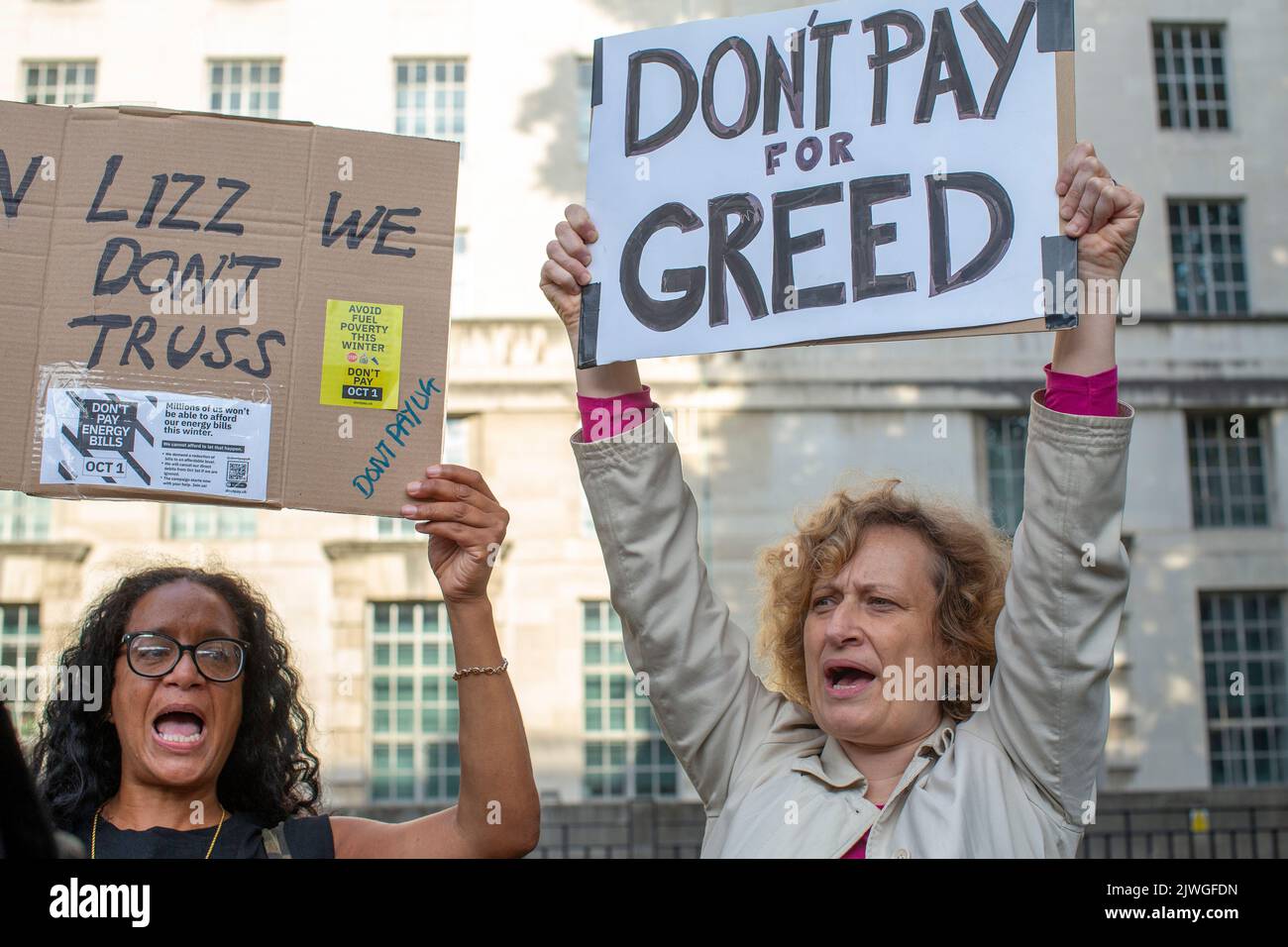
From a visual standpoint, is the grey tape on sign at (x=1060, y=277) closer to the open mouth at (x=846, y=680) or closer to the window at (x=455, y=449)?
the open mouth at (x=846, y=680)

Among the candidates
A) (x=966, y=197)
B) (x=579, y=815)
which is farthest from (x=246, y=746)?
(x=579, y=815)

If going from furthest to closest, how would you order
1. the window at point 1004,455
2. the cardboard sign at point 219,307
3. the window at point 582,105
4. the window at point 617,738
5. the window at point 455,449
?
1. the window at point 582,105
2. the window at point 1004,455
3. the window at point 455,449
4. the window at point 617,738
5. the cardboard sign at point 219,307

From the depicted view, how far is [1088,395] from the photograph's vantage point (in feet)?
8.59

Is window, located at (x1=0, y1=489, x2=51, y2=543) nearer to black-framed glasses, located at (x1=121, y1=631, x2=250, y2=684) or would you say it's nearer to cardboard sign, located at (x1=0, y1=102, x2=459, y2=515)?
cardboard sign, located at (x1=0, y1=102, x2=459, y2=515)

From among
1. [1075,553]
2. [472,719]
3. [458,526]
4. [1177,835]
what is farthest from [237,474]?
[1177,835]

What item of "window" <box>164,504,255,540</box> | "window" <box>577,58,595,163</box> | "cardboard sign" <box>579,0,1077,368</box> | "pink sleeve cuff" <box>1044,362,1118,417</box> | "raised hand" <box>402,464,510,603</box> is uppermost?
"window" <box>577,58,595,163</box>

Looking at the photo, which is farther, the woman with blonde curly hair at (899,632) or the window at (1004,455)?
the window at (1004,455)

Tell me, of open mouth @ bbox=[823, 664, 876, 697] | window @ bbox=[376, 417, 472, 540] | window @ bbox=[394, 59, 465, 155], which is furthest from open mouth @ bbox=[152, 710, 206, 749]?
window @ bbox=[394, 59, 465, 155]

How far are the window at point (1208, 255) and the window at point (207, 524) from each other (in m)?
14.3

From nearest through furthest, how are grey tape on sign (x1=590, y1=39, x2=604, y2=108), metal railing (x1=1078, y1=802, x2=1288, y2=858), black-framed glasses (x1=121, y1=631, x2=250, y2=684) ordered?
black-framed glasses (x1=121, y1=631, x2=250, y2=684) < grey tape on sign (x1=590, y1=39, x2=604, y2=108) < metal railing (x1=1078, y1=802, x2=1288, y2=858)

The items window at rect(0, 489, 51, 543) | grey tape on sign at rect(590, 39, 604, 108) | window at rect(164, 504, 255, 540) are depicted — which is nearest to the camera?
grey tape on sign at rect(590, 39, 604, 108)

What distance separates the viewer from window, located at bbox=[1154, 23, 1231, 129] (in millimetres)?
20953

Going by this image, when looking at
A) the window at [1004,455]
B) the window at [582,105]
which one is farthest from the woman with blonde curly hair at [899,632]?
the window at [582,105]

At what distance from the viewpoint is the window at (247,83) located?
20.3 metres
